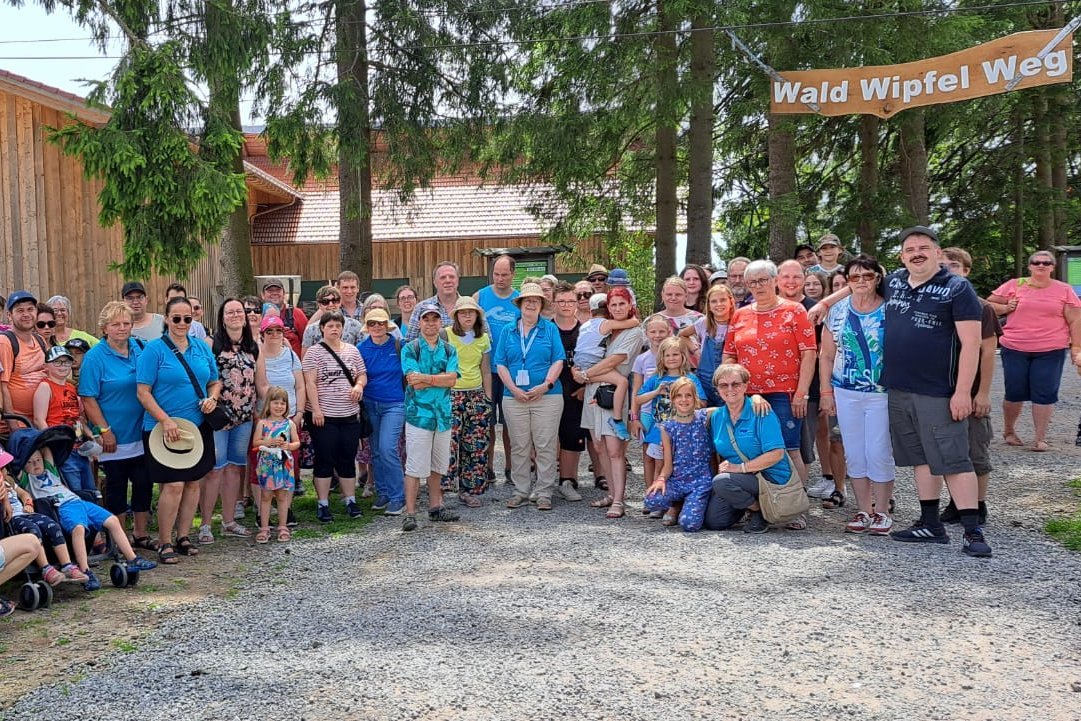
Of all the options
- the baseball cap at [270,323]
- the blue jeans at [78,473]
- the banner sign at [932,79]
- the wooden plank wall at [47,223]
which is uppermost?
the banner sign at [932,79]

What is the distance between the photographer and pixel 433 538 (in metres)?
6.96

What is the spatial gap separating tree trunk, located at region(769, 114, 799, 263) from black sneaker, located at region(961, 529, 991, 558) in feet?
26.1

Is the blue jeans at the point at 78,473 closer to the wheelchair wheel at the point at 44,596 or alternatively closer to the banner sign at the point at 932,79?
the wheelchair wheel at the point at 44,596

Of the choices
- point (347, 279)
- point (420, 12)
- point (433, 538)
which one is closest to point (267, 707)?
point (433, 538)

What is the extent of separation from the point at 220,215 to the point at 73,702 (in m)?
9.76

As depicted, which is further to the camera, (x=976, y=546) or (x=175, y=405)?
(x=175, y=405)

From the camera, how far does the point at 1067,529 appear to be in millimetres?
6551

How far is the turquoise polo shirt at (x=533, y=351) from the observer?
7875mm

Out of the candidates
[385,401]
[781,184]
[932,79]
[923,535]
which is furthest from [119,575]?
[781,184]

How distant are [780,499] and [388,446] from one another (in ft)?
10.4

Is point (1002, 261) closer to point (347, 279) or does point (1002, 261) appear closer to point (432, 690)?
point (347, 279)

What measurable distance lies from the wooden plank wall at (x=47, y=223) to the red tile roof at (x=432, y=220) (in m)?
10.3

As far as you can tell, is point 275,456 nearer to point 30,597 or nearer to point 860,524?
point 30,597

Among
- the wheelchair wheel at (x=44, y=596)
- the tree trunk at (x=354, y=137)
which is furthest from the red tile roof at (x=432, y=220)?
the wheelchair wheel at (x=44, y=596)
